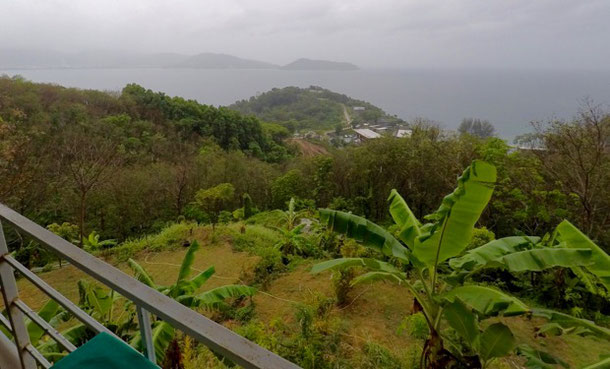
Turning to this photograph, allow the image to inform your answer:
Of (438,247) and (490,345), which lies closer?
(490,345)

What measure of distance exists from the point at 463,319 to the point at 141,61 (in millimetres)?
114852

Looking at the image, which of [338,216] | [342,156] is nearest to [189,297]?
[338,216]

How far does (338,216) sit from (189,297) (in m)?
1.62

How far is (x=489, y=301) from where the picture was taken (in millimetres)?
2207

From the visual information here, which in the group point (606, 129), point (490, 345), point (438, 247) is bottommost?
point (490, 345)

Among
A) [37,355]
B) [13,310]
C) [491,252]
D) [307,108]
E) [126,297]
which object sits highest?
[126,297]

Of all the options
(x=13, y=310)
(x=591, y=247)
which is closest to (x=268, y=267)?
(x=591, y=247)

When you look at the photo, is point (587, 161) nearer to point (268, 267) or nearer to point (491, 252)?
point (491, 252)

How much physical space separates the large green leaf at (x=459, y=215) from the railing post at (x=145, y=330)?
2.03 m

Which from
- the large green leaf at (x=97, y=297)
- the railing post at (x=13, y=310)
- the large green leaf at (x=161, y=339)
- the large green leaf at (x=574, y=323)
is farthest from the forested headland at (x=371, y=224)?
the railing post at (x=13, y=310)

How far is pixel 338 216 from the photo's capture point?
2.92 meters

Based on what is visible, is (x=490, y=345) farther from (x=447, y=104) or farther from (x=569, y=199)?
(x=447, y=104)

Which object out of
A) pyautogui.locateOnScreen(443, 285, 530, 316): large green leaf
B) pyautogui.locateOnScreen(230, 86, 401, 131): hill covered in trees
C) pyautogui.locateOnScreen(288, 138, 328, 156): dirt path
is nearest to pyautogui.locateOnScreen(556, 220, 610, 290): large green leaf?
pyautogui.locateOnScreen(443, 285, 530, 316): large green leaf

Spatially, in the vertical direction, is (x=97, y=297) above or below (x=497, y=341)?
below
